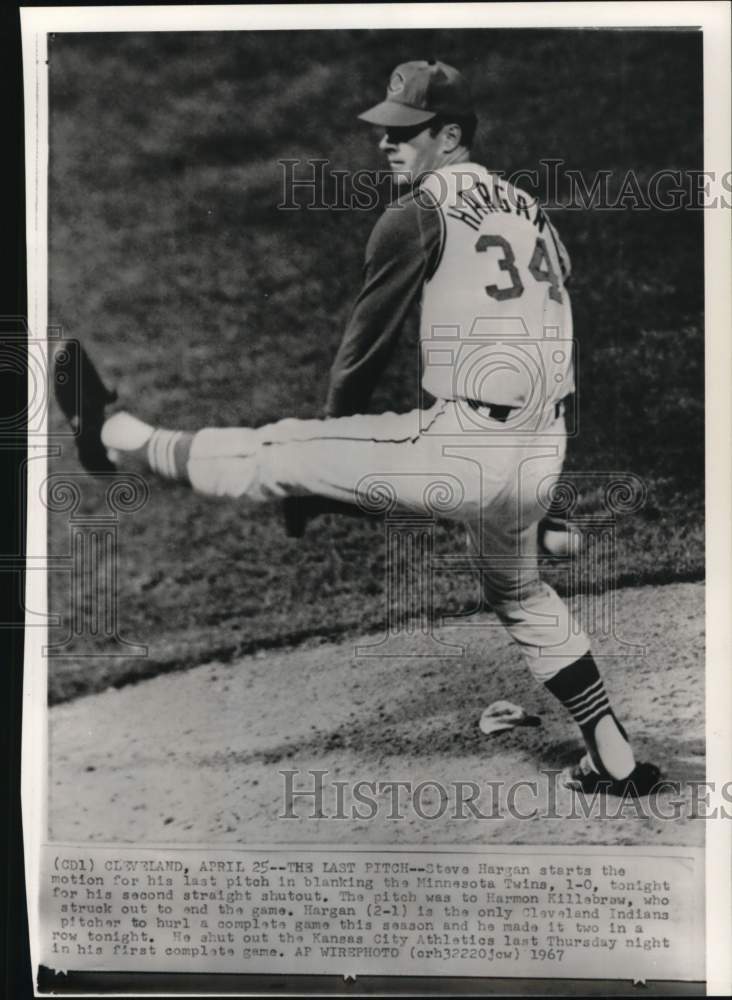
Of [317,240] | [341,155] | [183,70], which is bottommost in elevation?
[317,240]

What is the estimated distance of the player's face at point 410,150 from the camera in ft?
9.04

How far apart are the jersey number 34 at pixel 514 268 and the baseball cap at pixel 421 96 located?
40 cm

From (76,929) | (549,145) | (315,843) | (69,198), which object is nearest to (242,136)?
(69,198)

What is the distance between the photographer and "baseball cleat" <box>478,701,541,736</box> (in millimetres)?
2707

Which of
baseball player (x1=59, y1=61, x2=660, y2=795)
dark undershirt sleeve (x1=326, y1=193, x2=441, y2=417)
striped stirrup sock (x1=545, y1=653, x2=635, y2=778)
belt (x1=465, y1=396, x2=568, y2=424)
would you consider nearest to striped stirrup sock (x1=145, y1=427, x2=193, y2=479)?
baseball player (x1=59, y1=61, x2=660, y2=795)

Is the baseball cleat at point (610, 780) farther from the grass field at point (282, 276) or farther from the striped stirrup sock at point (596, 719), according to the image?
the grass field at point (282, 276)

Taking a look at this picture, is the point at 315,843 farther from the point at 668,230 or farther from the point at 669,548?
the point at 668,230

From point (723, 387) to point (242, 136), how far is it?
1.60 metres

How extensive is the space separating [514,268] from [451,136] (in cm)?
44

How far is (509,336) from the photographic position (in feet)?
8.91

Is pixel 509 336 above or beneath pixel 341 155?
A: beneath

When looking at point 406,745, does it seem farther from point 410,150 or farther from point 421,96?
point 421,96

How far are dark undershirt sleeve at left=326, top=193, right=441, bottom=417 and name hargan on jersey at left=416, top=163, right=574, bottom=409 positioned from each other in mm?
47

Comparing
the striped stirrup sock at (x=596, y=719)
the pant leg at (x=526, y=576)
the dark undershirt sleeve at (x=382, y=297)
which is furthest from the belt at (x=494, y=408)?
the striped stirrup sock at (x=596, y=719)
